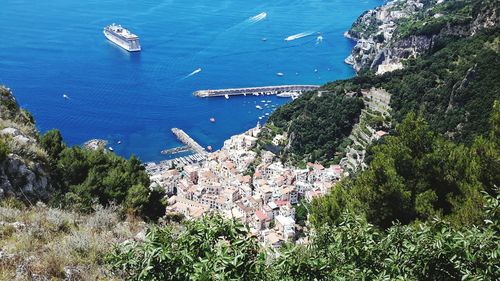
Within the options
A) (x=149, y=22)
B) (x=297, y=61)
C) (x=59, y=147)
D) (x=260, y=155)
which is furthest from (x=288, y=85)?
(x=59, y=147)

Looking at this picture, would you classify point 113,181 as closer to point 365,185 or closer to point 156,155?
point 365,185

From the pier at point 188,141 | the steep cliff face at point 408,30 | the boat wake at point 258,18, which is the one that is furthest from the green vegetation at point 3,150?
the boat wake at point 258,18

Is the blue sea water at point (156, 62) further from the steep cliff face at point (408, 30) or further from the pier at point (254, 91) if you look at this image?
the steep cliff face at point (408, 30)

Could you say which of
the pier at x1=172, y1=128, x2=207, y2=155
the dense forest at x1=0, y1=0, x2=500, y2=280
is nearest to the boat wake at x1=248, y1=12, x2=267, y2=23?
the pier at x1=172, y1=128, x2=207, y2=155

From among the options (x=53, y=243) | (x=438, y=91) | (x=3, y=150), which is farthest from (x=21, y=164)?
(x=438, y=91)

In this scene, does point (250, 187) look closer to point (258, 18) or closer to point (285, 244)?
point (285, 244)
